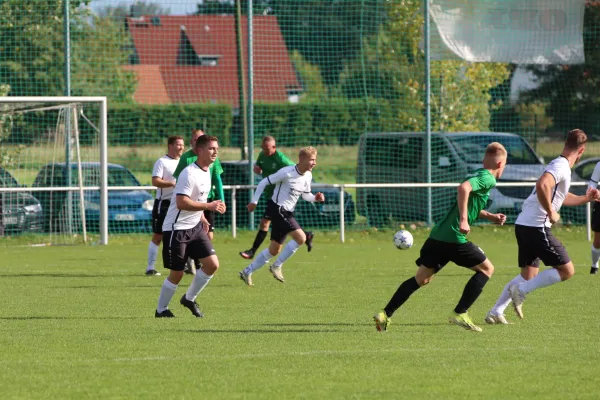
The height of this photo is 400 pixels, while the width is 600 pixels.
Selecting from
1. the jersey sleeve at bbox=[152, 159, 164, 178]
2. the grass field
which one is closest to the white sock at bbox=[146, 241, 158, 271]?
the grass field

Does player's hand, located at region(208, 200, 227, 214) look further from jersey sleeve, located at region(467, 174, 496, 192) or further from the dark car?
the dark car

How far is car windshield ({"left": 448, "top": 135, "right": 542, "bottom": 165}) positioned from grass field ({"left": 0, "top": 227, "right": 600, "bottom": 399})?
907 centimetres

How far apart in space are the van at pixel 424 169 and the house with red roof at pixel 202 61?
2559 millimetres

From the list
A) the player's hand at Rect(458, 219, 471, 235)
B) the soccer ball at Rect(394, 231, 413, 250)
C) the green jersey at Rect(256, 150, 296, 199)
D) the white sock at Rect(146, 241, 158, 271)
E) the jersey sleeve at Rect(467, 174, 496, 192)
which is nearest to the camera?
the player's hand at Rect(458, 219, 471, 235)

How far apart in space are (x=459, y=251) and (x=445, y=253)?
123 millimetres

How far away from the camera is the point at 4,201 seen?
22.4 meters

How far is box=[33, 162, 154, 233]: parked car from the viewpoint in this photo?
22906mm

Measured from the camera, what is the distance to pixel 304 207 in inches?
988

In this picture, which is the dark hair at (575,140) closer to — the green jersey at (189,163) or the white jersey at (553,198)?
the white jersey at (553,198)

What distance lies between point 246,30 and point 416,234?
5763 millimetres

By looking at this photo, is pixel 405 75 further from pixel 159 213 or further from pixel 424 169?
pixel 159 213

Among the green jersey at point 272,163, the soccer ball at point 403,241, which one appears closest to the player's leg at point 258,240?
the green jersey at point 272,163

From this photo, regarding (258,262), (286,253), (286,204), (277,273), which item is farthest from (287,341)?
(286,204)

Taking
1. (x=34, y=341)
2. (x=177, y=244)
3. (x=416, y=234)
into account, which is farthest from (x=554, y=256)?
(x=416, y=234)
